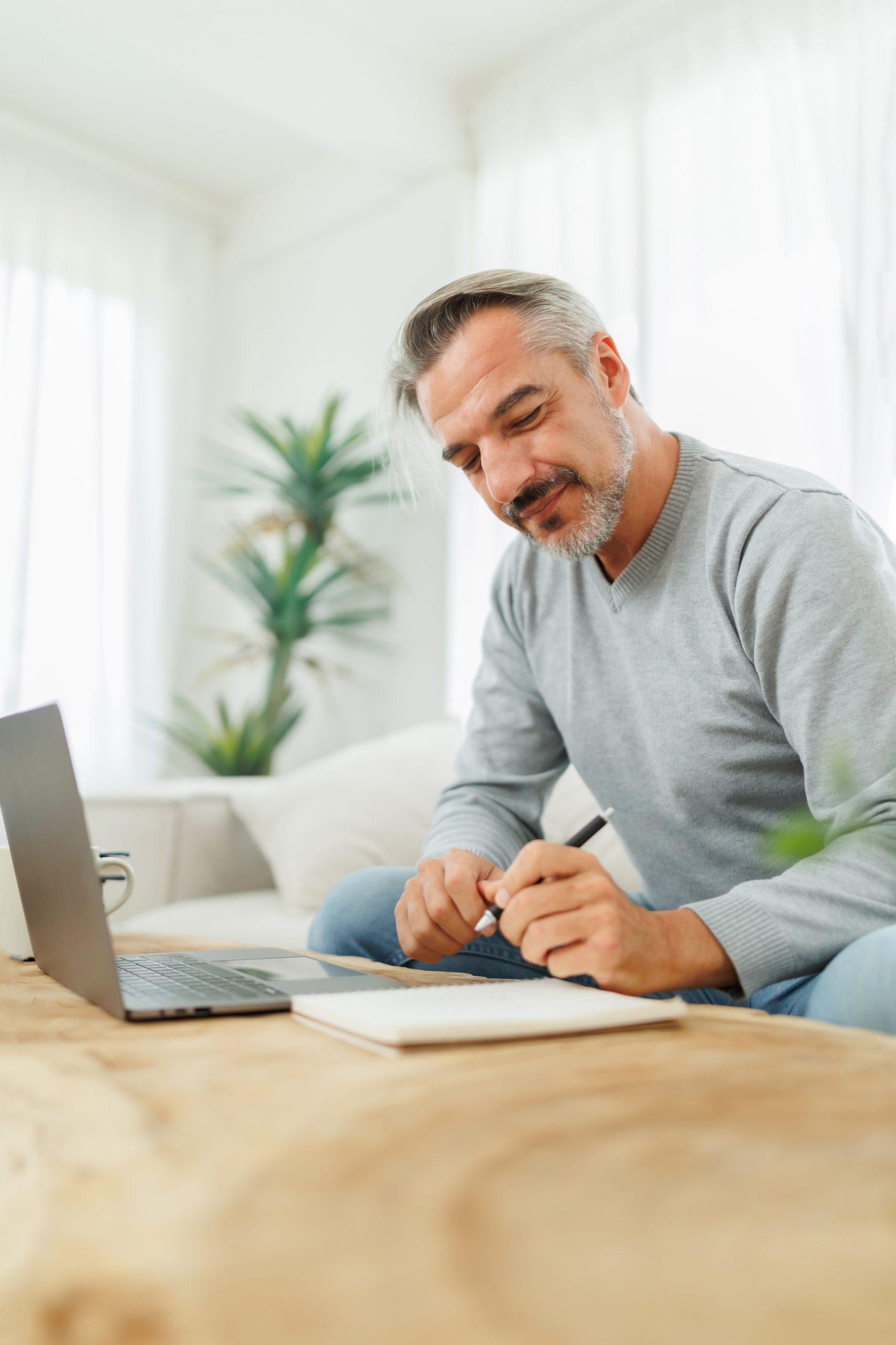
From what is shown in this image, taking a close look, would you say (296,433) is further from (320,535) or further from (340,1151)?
(340,1151)

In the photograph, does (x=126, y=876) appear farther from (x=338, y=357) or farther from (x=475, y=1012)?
(x=338, y=357)

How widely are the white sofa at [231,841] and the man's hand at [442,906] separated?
868 mm

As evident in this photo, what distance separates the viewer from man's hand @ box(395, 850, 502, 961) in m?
0.95

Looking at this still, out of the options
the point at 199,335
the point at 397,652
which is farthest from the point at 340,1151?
the point at 199,335

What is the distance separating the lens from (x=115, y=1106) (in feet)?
1.64

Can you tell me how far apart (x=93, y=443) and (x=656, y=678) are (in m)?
2.86

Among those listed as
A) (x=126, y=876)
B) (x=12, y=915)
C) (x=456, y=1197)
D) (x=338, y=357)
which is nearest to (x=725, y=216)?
(x=338, y=357)

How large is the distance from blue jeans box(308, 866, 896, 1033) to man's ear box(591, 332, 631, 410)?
0.66 m

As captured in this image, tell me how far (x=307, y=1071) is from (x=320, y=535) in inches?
108

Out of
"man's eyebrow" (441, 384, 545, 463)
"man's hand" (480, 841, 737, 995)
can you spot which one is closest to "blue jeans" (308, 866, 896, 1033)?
"man's hand" (480, 841, 737, 995)

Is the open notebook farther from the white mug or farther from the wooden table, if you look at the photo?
the white mug

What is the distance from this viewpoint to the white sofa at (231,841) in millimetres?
1936

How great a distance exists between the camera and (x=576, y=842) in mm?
897

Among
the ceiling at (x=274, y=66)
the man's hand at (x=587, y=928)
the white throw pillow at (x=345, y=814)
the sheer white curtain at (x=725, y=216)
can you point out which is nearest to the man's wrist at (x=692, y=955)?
the man's hand at (x=587, y=928)
